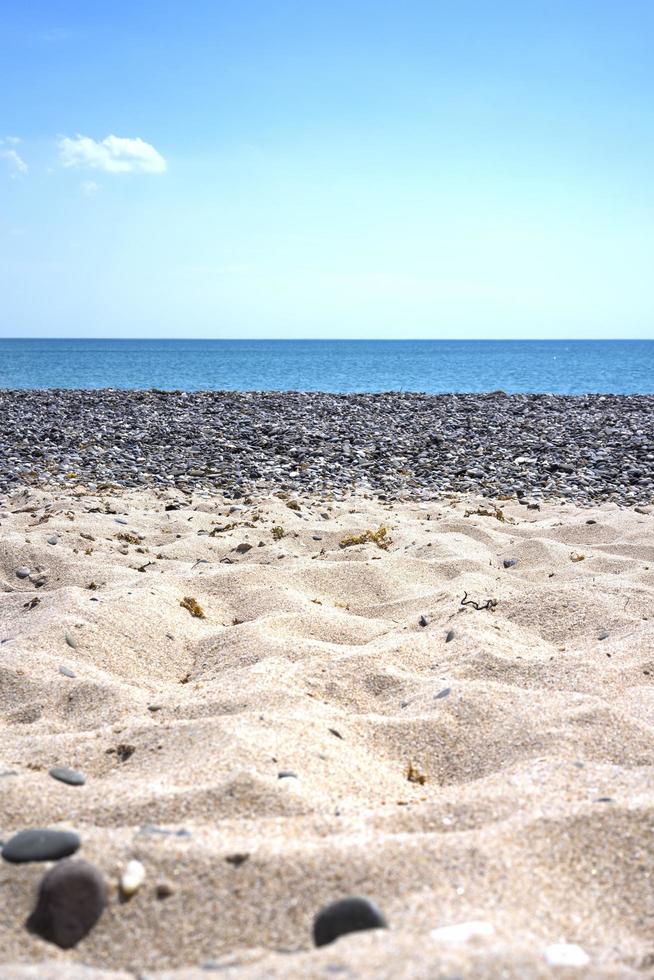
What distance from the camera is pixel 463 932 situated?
4.92 ft

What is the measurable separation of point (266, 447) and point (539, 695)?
6.72 metres

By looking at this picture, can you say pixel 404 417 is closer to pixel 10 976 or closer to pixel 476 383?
pixel 10 976

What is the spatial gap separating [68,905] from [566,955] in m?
0.92

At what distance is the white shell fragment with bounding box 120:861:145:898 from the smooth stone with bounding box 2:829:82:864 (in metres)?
0.15

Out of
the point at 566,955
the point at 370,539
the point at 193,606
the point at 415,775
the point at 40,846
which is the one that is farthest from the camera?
the point at 370,539

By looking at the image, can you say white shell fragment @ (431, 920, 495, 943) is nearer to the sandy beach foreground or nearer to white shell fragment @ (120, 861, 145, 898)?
the sandy beach foreground

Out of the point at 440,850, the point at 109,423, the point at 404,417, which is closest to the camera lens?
the point at 440,850

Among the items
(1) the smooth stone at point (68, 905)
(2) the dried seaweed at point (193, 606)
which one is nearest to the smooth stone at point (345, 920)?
(1) the smooth stone at point (68, 905)

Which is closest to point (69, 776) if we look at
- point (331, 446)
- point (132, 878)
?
point (132, 878)

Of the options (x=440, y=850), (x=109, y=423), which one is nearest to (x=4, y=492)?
(x=109, y=423)

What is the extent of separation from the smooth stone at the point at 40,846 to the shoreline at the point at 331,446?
229 inches

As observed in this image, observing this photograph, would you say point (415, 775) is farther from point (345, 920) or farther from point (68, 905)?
point (68, 905)

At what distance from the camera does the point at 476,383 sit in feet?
113

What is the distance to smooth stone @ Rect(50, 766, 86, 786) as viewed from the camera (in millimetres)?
2309
